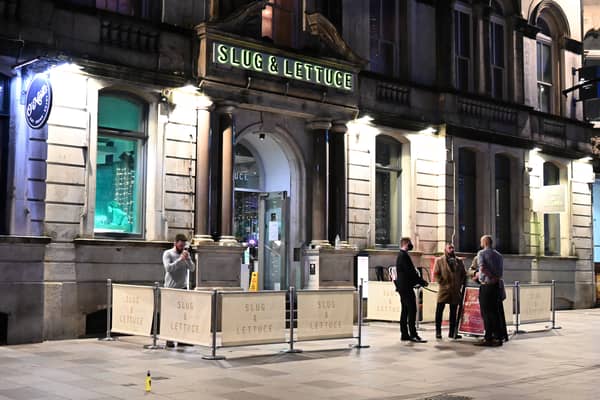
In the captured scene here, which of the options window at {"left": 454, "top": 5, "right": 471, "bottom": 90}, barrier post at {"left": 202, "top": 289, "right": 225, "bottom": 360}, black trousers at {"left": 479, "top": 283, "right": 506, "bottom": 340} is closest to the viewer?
barrier post at {"left": 202, "top": 289, "right": 225, "bottom": 360}

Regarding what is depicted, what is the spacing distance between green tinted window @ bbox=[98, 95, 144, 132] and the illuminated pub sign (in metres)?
2.16

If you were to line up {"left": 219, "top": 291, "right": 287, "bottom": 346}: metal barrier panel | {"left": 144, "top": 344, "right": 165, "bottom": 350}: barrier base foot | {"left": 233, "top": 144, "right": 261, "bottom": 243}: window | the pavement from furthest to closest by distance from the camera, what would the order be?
{"left": 233, "top": 144, "right": 261, "bottom": 243}: window
{"left": 144, "top": 344, "right": 165, "bottom": 350}: barrier base foot
{"left": 219, "top": 291, "right": 287, "bottom": 346}: metal barrier panel
the pavement

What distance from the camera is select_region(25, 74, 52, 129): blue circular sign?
47.5 ft

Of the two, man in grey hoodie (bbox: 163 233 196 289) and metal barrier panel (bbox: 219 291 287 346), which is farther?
man in grey hoodie (bbox: 163 233 196 289)

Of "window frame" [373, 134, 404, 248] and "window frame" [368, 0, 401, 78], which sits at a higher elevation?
"window frame" [368, 0, 401, 78]

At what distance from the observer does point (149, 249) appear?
57.5 feet

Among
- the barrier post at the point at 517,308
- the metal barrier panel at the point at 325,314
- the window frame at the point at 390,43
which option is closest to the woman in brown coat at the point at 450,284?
the barrier post at the point at 517,308

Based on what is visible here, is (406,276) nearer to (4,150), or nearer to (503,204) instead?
(4,150)

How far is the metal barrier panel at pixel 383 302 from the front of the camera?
1920cm

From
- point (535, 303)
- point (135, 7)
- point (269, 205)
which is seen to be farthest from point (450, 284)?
point (135, 7)

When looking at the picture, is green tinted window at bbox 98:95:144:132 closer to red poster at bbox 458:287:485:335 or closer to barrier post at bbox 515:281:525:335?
Result: red poster at bbox 458:287:485:335

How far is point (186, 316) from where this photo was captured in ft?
44.3

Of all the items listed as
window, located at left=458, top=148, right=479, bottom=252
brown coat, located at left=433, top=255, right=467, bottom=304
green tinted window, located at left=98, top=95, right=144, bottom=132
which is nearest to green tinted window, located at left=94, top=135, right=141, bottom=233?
green tinted window, located at left=98, top=95, right=144, bottom=132

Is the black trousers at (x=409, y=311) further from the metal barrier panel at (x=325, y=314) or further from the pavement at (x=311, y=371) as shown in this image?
the metal barrier panel at (x=325, y=314)
